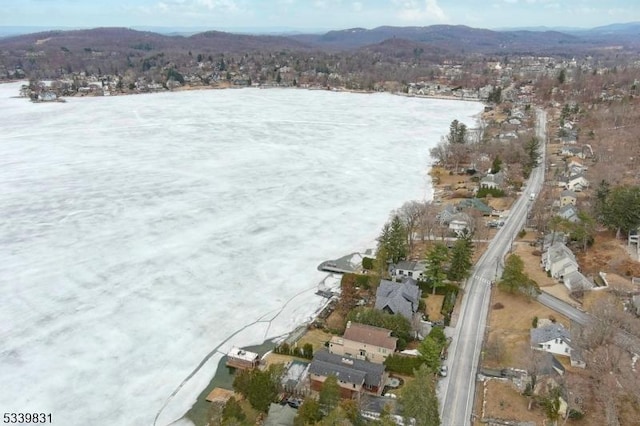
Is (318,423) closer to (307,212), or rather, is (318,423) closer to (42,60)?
(307,212)

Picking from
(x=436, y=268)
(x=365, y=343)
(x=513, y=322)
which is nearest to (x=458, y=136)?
(x=436, y=268)

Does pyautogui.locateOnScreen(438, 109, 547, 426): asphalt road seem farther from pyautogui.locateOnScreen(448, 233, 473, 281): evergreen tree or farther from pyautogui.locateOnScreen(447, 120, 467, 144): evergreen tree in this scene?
pyautogui.locateOnScreen(447, 120, 467, 144): evergreen tree

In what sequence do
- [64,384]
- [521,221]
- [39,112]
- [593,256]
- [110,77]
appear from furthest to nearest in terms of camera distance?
[110,77] → [39,112] → [521,221] → [593,256] → [64,384]

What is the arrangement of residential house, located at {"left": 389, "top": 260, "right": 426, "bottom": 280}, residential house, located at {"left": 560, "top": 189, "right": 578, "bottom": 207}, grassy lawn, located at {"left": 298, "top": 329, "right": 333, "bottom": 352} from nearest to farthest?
1. grassy lawn, located at {"left": 298, "top": 329, "right": 333, "bottom": 352}
2. residential house, located at {"left": 389, "top": 260, "right": 426, "bottom": 280}
3. residential house, located at {"left": 560, "top": 189, "right": 578, "bottom": 207}

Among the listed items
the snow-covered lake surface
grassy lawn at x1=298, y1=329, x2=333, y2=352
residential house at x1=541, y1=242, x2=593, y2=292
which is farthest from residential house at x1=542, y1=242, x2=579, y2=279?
grassy lawn at x1=298, y1=329, x2=333, y2=352

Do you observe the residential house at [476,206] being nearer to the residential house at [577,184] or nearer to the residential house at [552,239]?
the residential house at [552,239]

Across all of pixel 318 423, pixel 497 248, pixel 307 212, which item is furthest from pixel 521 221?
pixel 318 423

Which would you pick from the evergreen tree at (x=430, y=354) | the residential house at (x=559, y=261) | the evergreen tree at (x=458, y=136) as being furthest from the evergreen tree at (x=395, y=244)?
the evergreen tree at (x=458, y=136)
